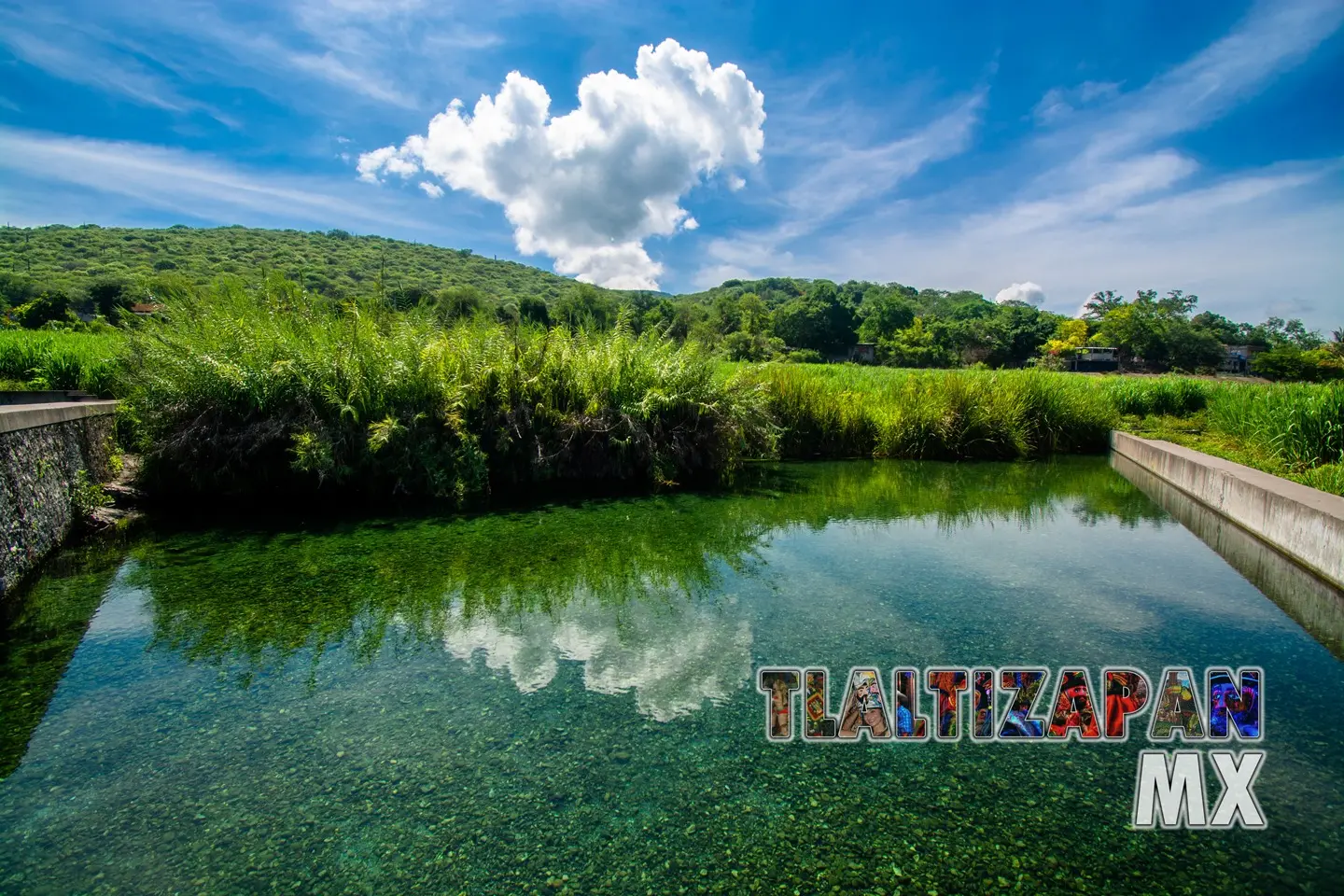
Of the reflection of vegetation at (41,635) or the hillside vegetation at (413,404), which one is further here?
the hillside vegetation at (413,404)

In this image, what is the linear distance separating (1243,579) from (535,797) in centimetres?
598

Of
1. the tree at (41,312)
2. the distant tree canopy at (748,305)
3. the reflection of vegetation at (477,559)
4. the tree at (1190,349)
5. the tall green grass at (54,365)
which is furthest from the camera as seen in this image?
the tree at (1190,349)

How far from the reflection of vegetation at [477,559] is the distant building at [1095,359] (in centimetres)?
7498

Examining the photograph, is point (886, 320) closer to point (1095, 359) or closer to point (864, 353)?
point (864, 353)

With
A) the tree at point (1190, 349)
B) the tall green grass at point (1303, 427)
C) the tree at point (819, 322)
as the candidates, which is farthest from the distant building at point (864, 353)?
the tall green grass at point (1303, 427)

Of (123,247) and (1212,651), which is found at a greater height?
(123,247)

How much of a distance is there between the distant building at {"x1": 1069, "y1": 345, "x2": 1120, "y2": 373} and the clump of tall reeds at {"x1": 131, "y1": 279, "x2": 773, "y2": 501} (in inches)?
2976

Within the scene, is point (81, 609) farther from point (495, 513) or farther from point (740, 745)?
point (740, 745)

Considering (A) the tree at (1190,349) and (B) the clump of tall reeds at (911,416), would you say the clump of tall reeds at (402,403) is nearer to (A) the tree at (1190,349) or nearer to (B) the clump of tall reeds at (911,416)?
(B) the clump of tall reeds at (911,416)

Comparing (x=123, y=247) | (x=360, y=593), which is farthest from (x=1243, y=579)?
(x=123, y=247)

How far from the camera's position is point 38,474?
5.23m

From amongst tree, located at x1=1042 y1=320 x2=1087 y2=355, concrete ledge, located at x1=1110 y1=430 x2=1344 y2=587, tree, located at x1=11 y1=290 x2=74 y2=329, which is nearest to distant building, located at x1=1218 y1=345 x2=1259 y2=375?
tree, located at x1=1042 y1=320 x2=1087 y2=355

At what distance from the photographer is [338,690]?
3.28 m

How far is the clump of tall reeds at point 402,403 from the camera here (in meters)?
7.32
